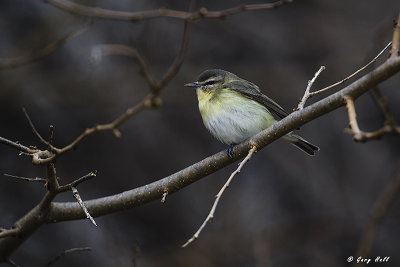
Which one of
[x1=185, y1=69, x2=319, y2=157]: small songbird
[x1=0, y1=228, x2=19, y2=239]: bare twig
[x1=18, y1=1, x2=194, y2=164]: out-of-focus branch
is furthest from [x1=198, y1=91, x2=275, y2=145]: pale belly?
[x1=0, y1=228, x2=19, y2=239]: bare twig

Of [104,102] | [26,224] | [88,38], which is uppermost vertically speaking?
[88,38]

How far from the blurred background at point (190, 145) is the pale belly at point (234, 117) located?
282cm

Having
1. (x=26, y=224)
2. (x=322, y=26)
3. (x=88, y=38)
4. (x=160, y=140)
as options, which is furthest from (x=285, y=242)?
(x=26, y=224)

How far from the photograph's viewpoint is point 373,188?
8445 millimetres

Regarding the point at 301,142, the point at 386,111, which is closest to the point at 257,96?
the point at 301,142

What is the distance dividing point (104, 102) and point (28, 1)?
6.40 ft

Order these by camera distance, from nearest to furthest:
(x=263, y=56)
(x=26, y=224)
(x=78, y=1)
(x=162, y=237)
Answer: (x=26, y=224) < (x=78, y=1) < (x=162, y=237) < (x=263, y=56)

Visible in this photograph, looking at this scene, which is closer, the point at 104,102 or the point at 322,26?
the point at 104,102

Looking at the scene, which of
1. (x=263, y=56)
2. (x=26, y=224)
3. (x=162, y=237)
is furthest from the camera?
(x=263, y=56)

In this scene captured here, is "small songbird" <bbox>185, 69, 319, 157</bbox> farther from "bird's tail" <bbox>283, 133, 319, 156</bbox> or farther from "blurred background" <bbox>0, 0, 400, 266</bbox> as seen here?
"blurred background" <bbox>0, 0, 400, 266</bbox>

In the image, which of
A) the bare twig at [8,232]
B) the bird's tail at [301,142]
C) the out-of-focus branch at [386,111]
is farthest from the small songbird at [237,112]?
the out-of-focus branch at [386,111]

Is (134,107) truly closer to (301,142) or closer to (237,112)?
(237,112)

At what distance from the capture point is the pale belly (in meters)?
5.07

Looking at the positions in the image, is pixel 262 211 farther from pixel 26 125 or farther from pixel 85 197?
pixel 26 125
